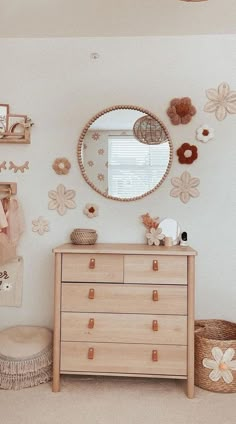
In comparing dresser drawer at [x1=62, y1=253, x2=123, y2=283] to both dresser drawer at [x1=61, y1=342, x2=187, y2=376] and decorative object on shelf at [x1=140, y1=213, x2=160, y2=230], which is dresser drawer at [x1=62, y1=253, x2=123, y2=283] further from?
decorative object on shelf at [x1=140, y1=213, x2=160, y2=230]

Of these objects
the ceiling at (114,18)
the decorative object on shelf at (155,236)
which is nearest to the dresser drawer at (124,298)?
the decorative object on shelf at (155,236)

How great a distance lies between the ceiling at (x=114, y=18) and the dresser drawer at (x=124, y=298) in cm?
175

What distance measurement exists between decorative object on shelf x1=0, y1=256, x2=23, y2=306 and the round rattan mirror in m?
0.85

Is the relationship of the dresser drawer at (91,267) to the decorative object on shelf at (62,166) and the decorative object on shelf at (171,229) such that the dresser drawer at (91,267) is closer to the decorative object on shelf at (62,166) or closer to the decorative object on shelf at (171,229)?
the decorative object on shelf at (171,229)

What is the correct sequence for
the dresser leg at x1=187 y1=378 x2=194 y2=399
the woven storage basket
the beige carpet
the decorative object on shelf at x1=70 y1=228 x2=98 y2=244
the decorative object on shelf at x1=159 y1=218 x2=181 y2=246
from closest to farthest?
the beige carpet, the dresser leg at x1=187 y1=378 x2=194 y2=399, the woven storage basket, the decorative object on shelf at x1=70 y1=228 x2=98 y2=244, the decorative object on shelf at x1=159 y1=218 x2=181 y2=246

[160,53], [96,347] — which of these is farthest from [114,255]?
[160,53]

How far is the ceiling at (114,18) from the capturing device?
7.91ft

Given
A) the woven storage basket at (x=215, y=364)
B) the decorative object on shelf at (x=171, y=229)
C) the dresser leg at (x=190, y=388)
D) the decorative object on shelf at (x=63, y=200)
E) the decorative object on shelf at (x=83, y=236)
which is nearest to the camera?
the dresser leg at (x=190, y=388)

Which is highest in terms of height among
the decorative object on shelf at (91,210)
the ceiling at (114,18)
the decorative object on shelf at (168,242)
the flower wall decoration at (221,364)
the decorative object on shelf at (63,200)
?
the ceiling at (114,18)

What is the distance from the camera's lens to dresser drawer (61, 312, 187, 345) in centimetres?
230

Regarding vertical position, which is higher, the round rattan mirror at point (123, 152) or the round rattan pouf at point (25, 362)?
the round rattan mirror at point (123, 152)

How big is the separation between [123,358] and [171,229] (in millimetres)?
956

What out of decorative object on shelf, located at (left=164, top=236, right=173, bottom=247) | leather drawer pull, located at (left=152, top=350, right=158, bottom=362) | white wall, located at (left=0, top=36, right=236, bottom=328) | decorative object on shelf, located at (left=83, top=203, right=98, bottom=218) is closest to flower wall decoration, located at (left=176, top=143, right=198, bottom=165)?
white wall, located at (left=0, top=36, right=236, bottom=328)

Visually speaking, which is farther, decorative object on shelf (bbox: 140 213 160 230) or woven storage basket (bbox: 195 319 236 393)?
decorative object on shelf (bbox: 140 213 160 230)
